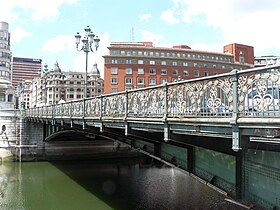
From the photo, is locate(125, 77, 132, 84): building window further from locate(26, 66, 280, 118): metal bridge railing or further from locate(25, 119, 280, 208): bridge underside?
locate(25, 119, 280, 208): bridge underside

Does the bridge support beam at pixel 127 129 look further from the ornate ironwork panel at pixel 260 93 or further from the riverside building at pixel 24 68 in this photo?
the riverside building at pixel 24 68

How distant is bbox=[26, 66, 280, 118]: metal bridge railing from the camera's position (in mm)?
6188

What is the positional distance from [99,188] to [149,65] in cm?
4824

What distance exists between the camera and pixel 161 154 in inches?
494

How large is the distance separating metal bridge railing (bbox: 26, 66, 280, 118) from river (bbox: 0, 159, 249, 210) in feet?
26.7

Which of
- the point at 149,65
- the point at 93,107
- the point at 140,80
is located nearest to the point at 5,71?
the point at 140,80

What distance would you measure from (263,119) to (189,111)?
2809mm

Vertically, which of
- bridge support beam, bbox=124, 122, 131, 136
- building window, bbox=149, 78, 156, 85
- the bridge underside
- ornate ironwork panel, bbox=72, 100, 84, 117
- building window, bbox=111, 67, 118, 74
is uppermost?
building window, bbox=111, 67, 118, 74

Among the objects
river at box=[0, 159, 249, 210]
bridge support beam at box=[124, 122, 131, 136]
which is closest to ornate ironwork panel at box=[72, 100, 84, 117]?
river at box=[0, 159, 249, 210]

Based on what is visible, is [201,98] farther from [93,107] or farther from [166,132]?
[93,107]

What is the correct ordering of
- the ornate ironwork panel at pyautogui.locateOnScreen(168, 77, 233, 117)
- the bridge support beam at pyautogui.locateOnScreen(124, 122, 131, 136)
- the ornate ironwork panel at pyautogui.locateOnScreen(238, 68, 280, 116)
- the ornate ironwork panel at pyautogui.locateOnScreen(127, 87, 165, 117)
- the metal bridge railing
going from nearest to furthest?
the ornate ironwork panel at pyautogui.locateOnScreen(238, 68, 280, 116) → the metal bridge railing → the ornate ironwork panel at pyautogui.locateOnScreen(168, 77, 233, 117) → the ornate ironwork panel at pyautogui.locateOnScreen(127, 87, 165, 117) → the bridge support beam at pyautogui.locateOnScreen(124, 122, 131, 136)

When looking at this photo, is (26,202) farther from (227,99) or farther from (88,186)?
(227,99)

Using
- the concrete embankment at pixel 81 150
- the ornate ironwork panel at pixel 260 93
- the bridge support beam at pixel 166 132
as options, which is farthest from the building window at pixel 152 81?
the ornate ironwork panel at pixel 260 93

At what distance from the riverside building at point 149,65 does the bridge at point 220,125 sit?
176 ft
